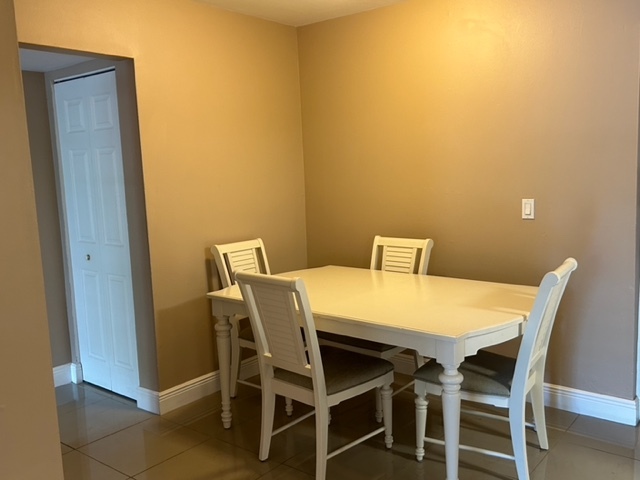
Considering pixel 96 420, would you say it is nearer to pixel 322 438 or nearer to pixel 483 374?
pixel 322 438

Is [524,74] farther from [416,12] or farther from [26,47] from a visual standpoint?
[26,47]

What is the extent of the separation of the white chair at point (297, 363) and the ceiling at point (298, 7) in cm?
181

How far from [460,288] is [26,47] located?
2.35 meters

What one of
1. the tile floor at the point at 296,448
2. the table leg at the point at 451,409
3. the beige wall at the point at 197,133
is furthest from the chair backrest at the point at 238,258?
the table leg at the point at 451,409

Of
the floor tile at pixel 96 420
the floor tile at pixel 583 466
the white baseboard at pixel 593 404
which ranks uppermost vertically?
the white baseboard at pixel 593 404

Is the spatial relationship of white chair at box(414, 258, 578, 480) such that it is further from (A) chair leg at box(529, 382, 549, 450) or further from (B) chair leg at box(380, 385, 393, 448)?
(B) chair leg at box(380, 385, 393, 448)

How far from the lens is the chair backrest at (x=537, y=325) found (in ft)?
7.01

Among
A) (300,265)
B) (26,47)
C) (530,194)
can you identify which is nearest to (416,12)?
(530,194)

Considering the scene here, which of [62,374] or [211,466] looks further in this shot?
[62,374]

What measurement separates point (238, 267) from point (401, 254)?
99 centimetres

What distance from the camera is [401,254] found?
344cm

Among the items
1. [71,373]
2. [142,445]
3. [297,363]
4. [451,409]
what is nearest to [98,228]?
[71,373]

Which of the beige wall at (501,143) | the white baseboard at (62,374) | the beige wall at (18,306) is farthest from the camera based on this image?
the white baseboard at (62,374)

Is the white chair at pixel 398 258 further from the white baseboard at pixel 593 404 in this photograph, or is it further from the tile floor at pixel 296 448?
the white baseboard at pixel 593 404
